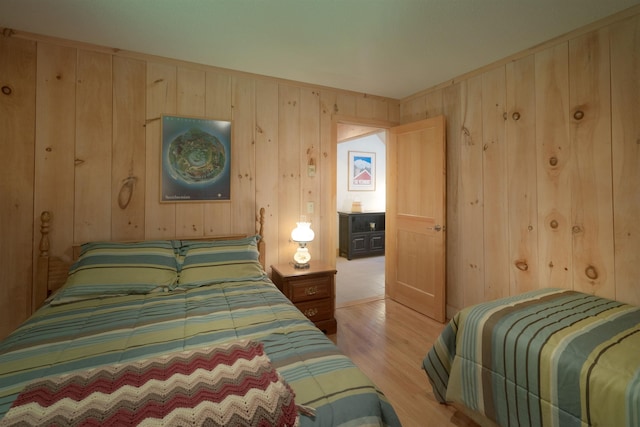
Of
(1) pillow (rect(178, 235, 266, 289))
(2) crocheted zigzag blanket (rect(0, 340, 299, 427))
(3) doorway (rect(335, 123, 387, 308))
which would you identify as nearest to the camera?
(2) crocheted zigzag blanket (rect(0, 340, 299, 427))

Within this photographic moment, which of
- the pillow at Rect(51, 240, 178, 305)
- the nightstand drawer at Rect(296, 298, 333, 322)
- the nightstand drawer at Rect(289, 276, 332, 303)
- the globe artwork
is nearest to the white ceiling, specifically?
the globe artwork

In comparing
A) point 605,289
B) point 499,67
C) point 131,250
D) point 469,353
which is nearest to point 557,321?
point 469,353

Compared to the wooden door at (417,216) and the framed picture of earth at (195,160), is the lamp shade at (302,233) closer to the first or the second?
the framed picture of earth at (195,160)

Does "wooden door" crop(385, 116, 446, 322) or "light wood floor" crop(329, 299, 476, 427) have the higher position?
"wooden door" crop(385, 116, 446, 322)

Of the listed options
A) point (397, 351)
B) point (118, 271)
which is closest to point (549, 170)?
point (397, 351)

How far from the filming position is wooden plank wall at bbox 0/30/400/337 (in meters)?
2.16

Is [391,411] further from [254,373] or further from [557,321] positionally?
[557,321]

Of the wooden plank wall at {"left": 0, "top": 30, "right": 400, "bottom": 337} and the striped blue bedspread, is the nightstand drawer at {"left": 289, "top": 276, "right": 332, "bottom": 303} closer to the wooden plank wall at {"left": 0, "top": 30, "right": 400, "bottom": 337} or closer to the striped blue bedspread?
the wooden plank wall at {"left": 0, "top": 30, "right": 400, "bottom": 337}

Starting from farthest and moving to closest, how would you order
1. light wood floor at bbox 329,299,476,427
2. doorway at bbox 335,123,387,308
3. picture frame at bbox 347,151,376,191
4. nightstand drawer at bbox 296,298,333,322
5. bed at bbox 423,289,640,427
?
picture frame at bbox 347,151,376,191
doorway at bbox 335,123,387,308
nightstand drawer at bbox 296,298,333,322
light wood floor at bbox 329,299,476,427
bed at bbox 423,289,640,427

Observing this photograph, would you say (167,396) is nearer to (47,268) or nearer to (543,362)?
(543,362)

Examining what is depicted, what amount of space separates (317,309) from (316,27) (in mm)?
2239

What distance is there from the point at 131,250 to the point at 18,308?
0.96 metres

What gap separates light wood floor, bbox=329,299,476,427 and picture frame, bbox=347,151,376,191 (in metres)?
3.21

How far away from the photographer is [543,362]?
1406mm
